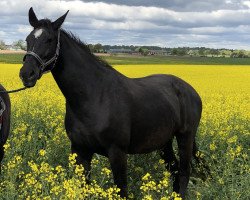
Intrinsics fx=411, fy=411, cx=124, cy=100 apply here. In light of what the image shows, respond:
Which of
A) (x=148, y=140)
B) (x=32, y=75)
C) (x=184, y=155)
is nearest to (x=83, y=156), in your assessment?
(x=148, y=140)

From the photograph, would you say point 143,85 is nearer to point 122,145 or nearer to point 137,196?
point 122,145

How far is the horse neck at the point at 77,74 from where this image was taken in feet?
15.0

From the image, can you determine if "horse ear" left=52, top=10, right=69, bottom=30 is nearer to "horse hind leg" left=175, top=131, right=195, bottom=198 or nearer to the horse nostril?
the horse nostril

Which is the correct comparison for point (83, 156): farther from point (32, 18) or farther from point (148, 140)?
point (32, 18)

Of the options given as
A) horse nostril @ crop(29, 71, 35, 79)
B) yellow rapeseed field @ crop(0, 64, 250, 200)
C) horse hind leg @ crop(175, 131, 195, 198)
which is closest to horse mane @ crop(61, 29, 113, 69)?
horse nostril @ crop(29, 71, 35, 79)

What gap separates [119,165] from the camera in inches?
185

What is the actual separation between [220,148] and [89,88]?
12.4ft

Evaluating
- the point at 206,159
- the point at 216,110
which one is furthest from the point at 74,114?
the point at 216,110

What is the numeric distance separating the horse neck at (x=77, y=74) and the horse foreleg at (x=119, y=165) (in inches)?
A: 26.1

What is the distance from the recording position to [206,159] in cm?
718

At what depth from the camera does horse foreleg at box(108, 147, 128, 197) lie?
183 inches

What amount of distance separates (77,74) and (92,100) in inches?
13.3

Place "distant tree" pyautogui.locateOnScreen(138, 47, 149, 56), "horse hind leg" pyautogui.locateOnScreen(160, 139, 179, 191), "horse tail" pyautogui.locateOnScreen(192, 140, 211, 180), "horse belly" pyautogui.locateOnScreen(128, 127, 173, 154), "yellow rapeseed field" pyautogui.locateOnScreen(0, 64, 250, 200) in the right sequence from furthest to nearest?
"distant tree" pyautogui.locateOnScreen(138, 47, 149, 56) < "horse tail" pyautogui.locateOnScreen(192, 140, 211, 180) < "horse hind leg" pyautogui.locateOnScreen(160, 139, 179, 191) < "horse belly" pyautogui.locateOnScreen(128, 127, 173, 154) < "yellow rapeseed field" pyautogui.locateOnScreen(0, 64, 250, 200)

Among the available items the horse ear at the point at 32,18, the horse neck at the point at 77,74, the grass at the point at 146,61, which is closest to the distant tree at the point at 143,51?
the grass at the point at 146,61
